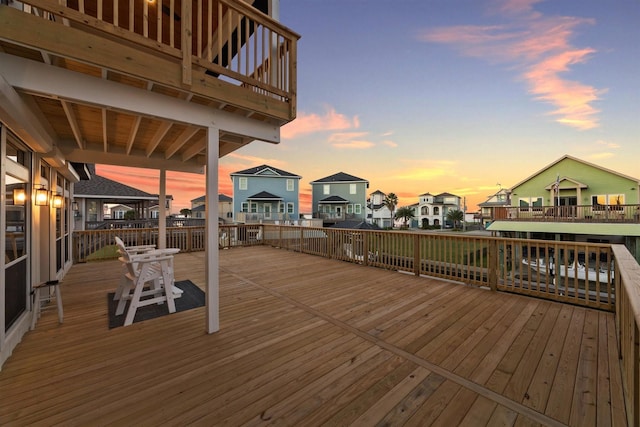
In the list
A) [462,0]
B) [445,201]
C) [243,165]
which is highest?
[462,0]

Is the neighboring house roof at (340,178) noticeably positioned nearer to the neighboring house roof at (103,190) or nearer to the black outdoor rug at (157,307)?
the neighboring house roof at (103,190)

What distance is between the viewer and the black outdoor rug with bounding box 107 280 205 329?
309 cm

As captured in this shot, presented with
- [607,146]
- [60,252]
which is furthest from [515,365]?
[607,146]

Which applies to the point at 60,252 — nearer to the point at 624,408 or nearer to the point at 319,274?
the point at 319,274

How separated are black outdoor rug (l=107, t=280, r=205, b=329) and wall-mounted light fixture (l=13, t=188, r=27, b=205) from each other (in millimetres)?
1667

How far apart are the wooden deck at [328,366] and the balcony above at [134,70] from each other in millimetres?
2175

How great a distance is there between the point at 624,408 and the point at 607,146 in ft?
58.6

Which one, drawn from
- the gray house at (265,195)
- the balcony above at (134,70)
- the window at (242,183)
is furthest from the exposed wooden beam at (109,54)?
the window at (242,183)

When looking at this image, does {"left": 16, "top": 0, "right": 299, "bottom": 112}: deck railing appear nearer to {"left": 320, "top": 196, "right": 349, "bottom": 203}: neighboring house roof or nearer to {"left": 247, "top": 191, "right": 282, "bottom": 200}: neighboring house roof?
{"left": 247, "top": 191, "right": 282, "bottom": 200}: neighboring house roof

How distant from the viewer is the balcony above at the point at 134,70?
5.71 feet

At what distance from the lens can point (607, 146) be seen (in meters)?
12.8

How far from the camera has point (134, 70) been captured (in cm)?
204

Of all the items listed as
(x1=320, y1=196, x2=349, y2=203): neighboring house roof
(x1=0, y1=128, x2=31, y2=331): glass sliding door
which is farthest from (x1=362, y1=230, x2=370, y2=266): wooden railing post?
(x1=320, y1=196, x2=349, y2=203): neighboring house roof

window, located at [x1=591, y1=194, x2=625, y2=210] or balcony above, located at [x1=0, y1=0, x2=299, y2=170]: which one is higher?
balcony above, located at [x1=0, y1=0, x2=299, y2=170]
